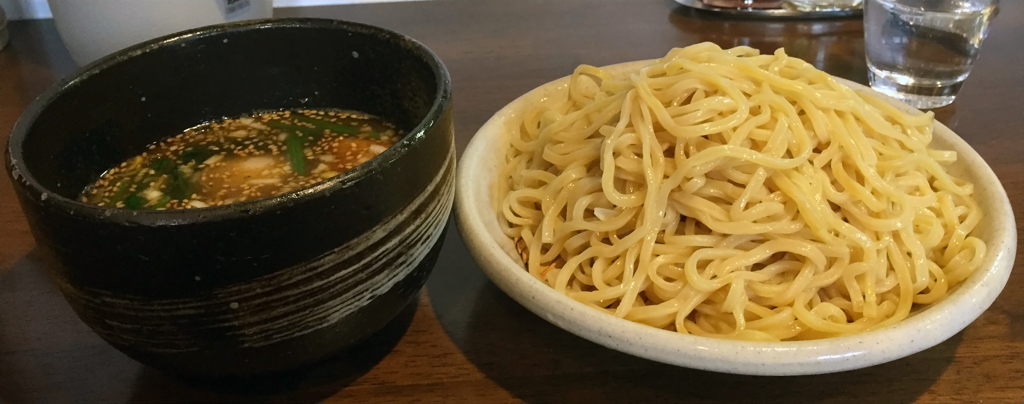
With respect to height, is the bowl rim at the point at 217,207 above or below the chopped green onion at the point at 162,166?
above

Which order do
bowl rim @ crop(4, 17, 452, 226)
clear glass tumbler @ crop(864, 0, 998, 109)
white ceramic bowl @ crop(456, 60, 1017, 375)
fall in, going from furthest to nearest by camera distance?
clear glass tumbler @ crop(864, 0, 998, 109)
white ceramic bowl @ crop(456, 60, 1017, 375)
bowl rim @ crop(4, 17, 452, 226)

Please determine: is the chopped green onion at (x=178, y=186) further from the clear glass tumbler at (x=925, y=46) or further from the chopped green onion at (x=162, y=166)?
the clear glass tumbler at (x=925, y=46)

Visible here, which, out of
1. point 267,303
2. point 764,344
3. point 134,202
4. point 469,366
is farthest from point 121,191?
point 764,344

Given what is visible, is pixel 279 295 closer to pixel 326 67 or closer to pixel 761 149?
pixel 326 67

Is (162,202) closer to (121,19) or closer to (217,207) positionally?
(217,207)

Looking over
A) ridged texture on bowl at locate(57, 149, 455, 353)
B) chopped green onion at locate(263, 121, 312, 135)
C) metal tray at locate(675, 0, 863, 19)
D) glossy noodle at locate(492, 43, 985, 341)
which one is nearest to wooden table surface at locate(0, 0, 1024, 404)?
glossy noodle at locate(492, 43, 985, 341)

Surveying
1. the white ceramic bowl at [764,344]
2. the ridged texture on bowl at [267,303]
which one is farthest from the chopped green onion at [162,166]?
the white ceramic bowl at [764,344]

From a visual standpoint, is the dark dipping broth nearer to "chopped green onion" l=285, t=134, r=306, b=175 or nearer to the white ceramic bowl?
"chopped green onion" l=285, t=134, r=306, b=175
